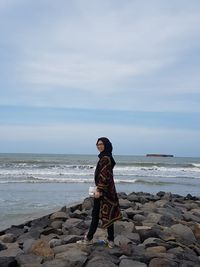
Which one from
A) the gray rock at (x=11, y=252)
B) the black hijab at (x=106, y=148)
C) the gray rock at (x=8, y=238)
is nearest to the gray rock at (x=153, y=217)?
the gray rock at (x=8, y=238)

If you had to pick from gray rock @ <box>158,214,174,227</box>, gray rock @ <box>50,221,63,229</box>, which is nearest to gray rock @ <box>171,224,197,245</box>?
gray rock @ <box>158,214,174,227</box>

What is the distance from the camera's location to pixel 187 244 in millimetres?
6984

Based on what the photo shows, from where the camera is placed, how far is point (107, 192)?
614 centimetres

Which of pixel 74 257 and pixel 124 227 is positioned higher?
pixel 124 227

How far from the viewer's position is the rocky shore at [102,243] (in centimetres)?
543

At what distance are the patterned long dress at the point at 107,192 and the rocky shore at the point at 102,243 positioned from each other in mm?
379

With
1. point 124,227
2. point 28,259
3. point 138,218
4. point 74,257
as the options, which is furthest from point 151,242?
point 138,218

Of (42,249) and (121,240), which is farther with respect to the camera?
(121,240)

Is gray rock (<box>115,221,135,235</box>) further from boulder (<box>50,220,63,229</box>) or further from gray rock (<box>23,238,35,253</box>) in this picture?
gray rock (<box>23,238,35,253</box>)

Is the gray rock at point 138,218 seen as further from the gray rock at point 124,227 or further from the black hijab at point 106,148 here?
the black hijab at point 106,148

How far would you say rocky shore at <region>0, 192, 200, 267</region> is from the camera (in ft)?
17.8

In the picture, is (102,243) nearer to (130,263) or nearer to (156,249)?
(156,249)

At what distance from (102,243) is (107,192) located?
2.44 feet

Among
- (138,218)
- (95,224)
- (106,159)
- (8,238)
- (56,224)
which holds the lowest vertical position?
(8,238)
